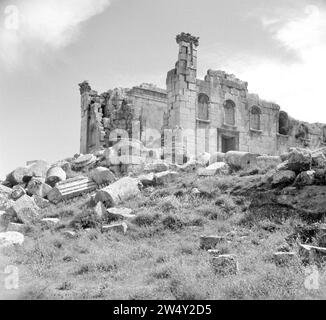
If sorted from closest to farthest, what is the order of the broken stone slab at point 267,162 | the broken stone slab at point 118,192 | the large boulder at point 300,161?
the large boulder at point 300,161, the broken stone slab at point 118,192, the broken stone slab at point 267,162

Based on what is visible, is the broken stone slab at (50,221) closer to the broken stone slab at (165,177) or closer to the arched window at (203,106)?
the broken stone slab at (165,177)

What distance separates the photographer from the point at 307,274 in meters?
6.13

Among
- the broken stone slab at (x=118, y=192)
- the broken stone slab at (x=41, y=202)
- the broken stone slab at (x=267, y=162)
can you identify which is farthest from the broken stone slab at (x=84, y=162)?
the broken stone slab at (x=267, y=162)

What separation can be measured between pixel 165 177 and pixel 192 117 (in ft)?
25.7

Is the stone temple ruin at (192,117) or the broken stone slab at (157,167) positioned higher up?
the stone temple ruin at (192,117)

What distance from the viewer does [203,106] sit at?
21.9 meters

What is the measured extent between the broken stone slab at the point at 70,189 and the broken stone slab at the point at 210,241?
20.4 ft

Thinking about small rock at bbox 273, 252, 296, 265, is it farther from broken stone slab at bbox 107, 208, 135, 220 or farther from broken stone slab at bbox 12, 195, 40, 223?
broken stone slab at bbox 12, 195, 40, 223

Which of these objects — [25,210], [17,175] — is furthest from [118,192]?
[17,175]

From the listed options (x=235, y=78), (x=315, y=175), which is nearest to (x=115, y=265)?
(x=315, y=175)

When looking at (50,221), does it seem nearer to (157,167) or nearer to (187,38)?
(157,167)

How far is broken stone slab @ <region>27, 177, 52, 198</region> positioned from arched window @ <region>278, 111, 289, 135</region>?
15428 millimetres

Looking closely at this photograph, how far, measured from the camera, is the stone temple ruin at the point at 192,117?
2066 cm
